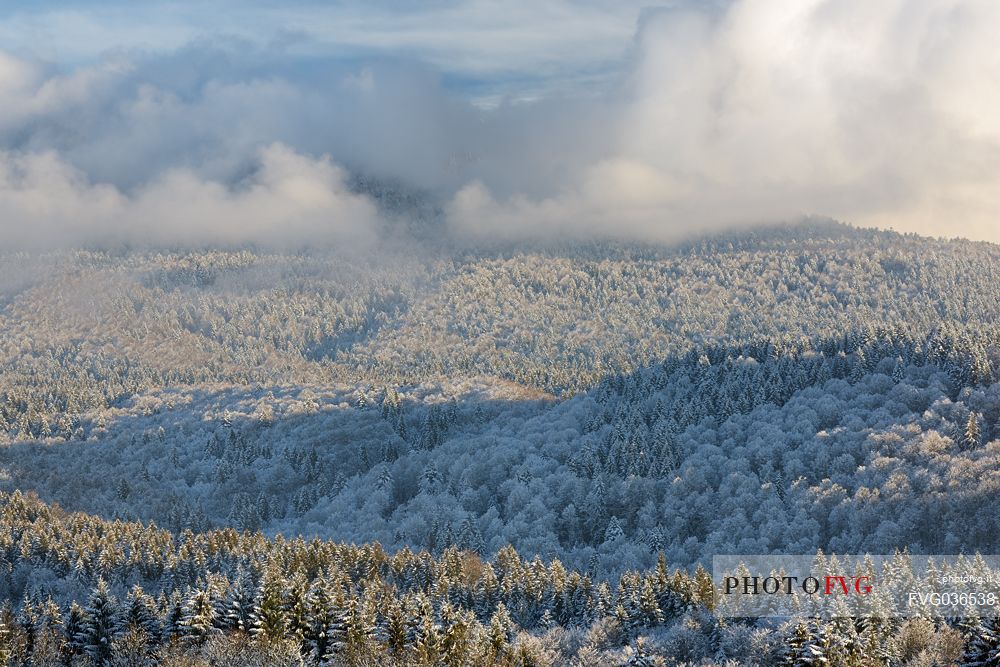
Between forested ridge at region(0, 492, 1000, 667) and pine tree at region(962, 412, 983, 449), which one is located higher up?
pine tree at region(962, 412, 983, 449)

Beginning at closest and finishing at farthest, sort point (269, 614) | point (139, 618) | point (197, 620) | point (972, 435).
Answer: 1. point (269, 614)
2. point (197, 620)
3. point (139, 618)
4. point (972, 435)

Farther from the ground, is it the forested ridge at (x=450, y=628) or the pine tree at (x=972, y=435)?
the pine tree at (x=972, y=435)

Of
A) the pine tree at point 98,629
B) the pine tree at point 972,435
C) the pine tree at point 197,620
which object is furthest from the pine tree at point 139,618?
the pine tree at point 972,435

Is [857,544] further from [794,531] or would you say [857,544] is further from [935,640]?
[935,640]

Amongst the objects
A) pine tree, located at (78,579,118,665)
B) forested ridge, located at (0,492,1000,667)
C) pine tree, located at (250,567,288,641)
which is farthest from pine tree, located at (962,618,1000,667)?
pine tree, located at (78,579,118,665)

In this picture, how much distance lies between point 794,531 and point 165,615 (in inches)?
5037

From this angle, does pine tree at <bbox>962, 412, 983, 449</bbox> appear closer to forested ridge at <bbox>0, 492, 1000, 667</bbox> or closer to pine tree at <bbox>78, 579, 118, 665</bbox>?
forested ridge at <bbox>0, 492, 1000, 667</bbox>

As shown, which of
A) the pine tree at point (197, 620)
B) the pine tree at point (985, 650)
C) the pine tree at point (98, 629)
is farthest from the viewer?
the pine tree at point (197, 620)

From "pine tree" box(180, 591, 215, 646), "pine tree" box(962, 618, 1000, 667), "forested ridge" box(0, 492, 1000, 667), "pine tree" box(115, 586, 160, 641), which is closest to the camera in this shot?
"pine tree" box(962, 618, 1000, 667)

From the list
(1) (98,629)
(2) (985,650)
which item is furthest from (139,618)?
(2) (985,650)

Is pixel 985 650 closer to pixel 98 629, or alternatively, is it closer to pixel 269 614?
pixel 269 614

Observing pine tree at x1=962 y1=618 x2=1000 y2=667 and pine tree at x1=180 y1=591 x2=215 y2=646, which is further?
pine tree at x1=180 y1=591 x2=215 y2=646

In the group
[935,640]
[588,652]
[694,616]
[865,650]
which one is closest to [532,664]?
[588,652]

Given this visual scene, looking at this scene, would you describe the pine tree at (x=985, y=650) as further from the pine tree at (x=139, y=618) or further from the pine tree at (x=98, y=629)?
the pine tree at (x=98, y=629)
